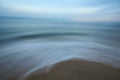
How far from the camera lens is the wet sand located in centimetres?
189

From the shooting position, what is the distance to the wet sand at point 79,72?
189 centimetres

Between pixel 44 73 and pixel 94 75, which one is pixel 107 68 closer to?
pixel 94 75

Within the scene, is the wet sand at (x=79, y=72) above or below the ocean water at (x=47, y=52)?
below

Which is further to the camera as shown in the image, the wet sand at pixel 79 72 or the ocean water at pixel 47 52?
the ocean water at pixel 47 52

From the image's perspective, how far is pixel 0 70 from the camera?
2301 millimetres

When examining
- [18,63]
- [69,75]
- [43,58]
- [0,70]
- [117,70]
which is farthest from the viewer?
[43,58]

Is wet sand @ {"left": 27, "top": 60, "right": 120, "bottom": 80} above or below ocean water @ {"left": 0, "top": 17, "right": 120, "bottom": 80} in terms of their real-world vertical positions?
Result: below

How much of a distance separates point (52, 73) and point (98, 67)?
2.83 ft

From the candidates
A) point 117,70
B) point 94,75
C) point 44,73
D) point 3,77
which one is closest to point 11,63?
point 3,77

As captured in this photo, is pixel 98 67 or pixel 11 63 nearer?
pixel 98 67

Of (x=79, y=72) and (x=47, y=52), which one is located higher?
(x=47, y=52)

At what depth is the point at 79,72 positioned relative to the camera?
6.63 feet

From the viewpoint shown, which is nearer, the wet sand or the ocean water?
the wet sand

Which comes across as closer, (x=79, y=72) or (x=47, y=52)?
(x=79, y=72)
